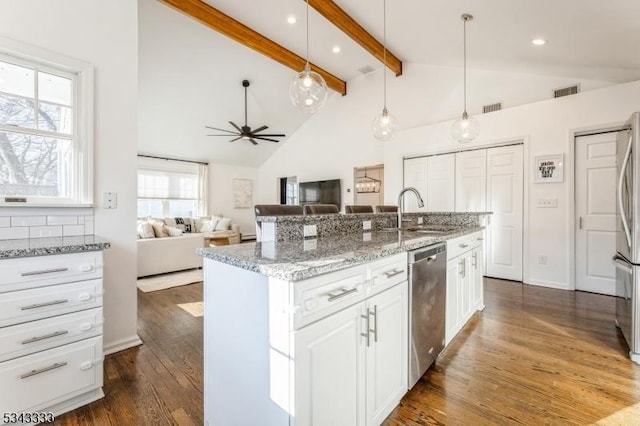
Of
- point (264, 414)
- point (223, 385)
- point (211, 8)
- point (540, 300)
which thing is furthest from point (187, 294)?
point (540, 300)

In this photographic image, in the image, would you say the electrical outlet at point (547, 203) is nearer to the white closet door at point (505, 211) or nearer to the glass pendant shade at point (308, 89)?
the white closet door at point (505, 211)

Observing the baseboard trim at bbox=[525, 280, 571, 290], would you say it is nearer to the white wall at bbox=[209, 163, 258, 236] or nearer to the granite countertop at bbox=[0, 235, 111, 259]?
the granite countertop at bbox=[0, 235, 111, 259]

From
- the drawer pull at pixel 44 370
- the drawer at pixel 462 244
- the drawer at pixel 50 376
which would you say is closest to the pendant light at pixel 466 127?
the drawer at pixel 462 244

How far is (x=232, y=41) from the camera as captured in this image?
498 cm

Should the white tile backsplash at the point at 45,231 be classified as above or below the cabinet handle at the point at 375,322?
above

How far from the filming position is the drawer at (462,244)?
6.88ft

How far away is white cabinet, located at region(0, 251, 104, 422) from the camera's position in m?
1.39

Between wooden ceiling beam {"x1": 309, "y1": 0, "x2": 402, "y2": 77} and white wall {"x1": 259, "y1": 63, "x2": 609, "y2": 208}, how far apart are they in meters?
0.76

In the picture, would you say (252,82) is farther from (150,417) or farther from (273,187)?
(150,417)

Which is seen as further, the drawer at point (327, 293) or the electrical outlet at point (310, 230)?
the electrical outlet at point (310, 230)

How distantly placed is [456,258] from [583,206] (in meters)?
2.85

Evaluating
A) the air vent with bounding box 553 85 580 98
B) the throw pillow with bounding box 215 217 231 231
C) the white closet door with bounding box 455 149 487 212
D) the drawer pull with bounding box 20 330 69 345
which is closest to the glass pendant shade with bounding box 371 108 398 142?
the white closet door with bounding box 455 149 487 212

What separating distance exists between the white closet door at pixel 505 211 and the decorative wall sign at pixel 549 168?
0.72 feet

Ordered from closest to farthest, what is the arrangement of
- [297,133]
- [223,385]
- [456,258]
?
[223,385] → [456,258] → [297,133]
